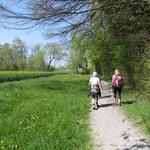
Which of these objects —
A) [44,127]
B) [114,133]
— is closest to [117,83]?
[114,133]

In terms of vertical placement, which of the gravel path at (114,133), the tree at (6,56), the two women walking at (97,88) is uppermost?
the tree at (6,56)

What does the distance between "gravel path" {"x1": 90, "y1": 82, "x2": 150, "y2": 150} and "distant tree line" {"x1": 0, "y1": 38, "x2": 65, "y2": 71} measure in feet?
404

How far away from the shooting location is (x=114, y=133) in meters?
13.4

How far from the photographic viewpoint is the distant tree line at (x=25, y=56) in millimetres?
147150

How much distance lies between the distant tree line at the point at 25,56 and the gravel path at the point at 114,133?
404ft

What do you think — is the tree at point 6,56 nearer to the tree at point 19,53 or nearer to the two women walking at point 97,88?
the tree at point 19,53

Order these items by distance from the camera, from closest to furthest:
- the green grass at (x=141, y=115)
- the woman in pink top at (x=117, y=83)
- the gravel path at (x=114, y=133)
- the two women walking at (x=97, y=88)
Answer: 1. the gravel path at (x=114, y=133)
2. the green grass at (x=141, y=115)
3. the two women walking at (x=97, y=88)
4. the woman in pink top at (x=117, y=83)

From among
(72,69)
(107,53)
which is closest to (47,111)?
(107,53)

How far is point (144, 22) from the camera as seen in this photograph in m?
14.6

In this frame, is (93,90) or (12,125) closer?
(12,125)

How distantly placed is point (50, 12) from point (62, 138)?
3.44 meters

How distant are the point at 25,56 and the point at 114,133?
147 metres

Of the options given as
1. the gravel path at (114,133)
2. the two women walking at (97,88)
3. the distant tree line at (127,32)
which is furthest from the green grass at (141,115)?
the two women walking at (97,88)

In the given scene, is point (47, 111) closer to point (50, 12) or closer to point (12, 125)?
point (12, 125)
